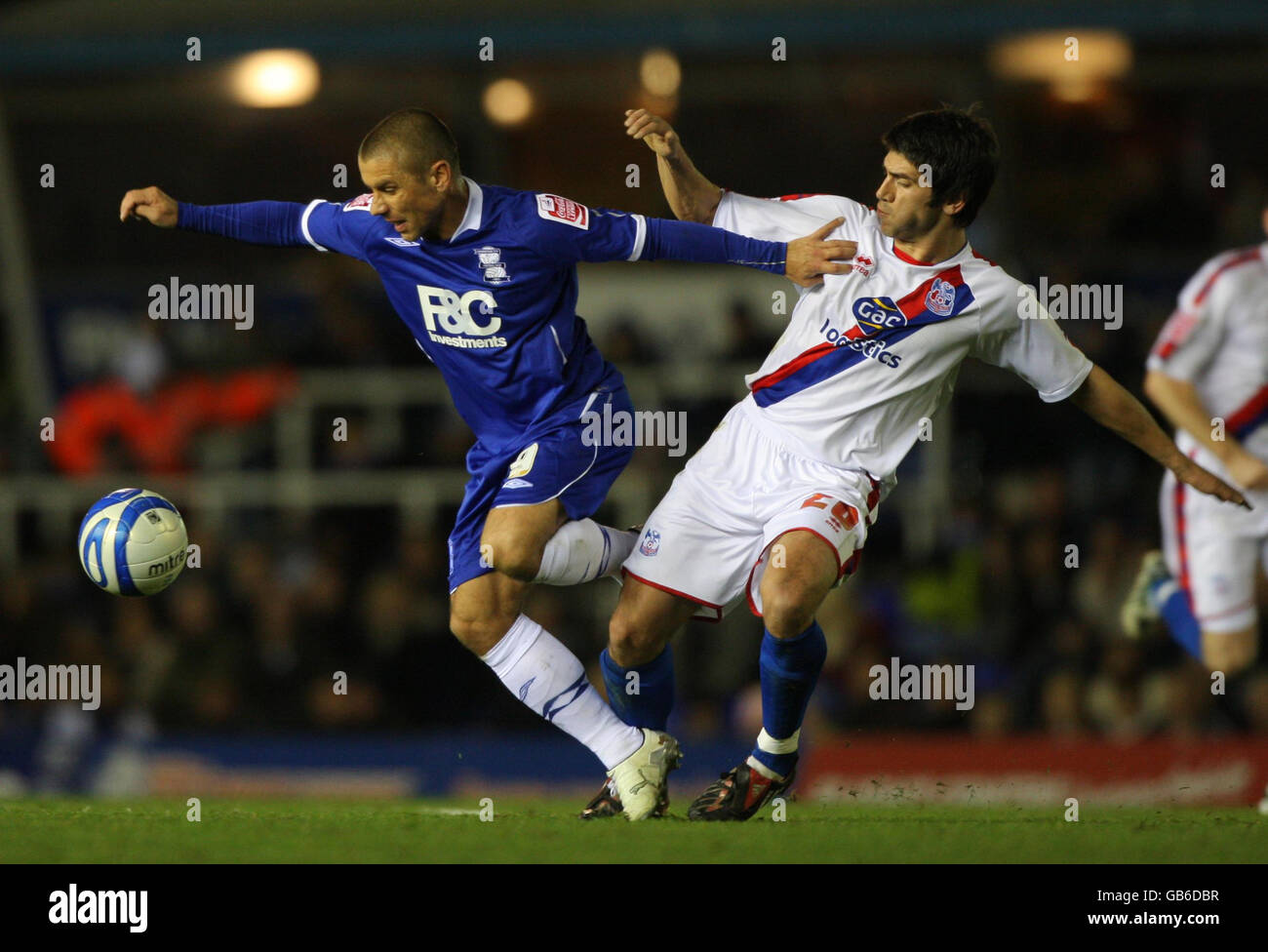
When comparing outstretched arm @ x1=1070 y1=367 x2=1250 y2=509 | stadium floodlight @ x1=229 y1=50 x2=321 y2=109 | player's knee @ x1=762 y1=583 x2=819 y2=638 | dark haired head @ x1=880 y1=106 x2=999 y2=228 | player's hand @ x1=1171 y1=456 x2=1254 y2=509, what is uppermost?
stadium floodlight @ x1=229 y1=50 x2=321 y2=109

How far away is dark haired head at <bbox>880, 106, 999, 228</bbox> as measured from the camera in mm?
5867

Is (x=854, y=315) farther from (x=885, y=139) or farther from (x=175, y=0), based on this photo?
(x=175, y=0)

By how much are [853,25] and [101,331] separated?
6.05 meters

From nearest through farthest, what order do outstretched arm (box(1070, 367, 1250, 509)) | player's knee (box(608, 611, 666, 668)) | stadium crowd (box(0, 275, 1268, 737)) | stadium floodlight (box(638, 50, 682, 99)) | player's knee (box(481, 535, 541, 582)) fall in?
player's knee (box(481, 535, 541, 582)) → outstretched arm (box(1070, 367, 1250, 509)) → player's knee (box(608, 611, 666, 668)) → stadium crowd (box(0, 275, 1268, 737)) → stadium floodlight (box(638, 50, 682, 99))

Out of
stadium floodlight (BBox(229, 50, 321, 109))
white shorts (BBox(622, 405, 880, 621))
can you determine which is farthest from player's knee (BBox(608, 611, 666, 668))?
stadium floodlight (BBox(229, 50, 321, 109))

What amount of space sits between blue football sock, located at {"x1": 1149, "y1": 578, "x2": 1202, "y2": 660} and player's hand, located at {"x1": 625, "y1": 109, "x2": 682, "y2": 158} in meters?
3.33

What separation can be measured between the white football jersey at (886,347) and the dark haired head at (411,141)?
121 centimetres

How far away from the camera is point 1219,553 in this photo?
7.75 m

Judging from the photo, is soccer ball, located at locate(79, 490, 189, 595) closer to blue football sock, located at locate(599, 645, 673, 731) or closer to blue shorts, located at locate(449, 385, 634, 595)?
blue shorts, located at locate(449, 385, 634, 595)

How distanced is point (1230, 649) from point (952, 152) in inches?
117

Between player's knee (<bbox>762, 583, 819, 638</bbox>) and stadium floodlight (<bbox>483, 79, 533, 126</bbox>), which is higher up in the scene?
stadium floodlight (<bbox>483, 79, 533, 126</bbox>)

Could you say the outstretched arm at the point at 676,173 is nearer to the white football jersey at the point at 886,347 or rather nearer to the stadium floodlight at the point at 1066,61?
the white football jersey at the point at 886,347

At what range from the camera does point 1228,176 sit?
1379cm

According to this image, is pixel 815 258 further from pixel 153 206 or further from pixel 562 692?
pixel 153 206
